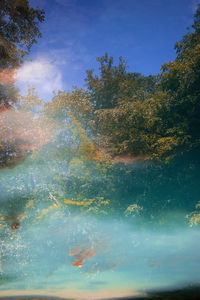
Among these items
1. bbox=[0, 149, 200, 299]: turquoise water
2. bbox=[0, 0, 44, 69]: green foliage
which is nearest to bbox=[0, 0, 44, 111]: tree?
bbox=[0, 0, 44, 69]: green foliage

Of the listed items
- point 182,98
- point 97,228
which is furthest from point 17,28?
point 97,228

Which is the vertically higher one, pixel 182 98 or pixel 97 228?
pixel 182 98

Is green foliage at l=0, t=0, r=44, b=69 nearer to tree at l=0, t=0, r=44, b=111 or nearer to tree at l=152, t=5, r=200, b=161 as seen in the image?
tree at l=0, t=0, r=44, b=111

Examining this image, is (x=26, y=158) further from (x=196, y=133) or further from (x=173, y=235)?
(x=196, y=133)

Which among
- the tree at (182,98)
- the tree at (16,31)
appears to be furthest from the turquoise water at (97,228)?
the tree at (16,31)

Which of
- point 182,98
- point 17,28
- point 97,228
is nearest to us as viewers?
point 17,28

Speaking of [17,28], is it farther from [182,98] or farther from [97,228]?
[97,228]

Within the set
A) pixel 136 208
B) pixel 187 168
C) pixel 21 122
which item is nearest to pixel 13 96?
pixel 21 122

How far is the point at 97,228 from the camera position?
794 cm

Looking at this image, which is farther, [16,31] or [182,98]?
[182,98]

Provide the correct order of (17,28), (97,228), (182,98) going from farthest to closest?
(97,228)
(182,98)
(17,28)

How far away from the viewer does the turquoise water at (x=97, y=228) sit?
11.1 feet

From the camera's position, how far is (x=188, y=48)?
324 inches

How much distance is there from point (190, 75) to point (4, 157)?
7.13 meters
